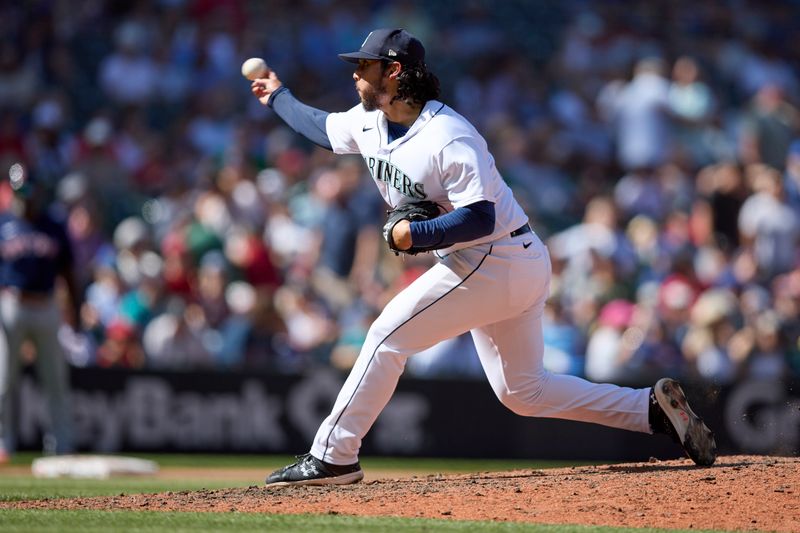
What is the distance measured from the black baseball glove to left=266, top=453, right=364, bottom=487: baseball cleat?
110cm

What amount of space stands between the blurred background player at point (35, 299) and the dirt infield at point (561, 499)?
151 inches

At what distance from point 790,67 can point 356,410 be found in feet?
41.3

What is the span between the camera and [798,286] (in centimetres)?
1234

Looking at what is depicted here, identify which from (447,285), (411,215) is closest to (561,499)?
(447,285)

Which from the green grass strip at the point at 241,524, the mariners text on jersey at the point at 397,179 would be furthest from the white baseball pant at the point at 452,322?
the green grass strip at the point at 241,524

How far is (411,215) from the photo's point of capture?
5762 mm

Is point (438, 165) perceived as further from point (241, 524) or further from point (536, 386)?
point (241, 524)

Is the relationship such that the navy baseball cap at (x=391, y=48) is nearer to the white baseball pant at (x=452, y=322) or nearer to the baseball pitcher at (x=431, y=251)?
the baseball pitcher at (x=431, y=251)

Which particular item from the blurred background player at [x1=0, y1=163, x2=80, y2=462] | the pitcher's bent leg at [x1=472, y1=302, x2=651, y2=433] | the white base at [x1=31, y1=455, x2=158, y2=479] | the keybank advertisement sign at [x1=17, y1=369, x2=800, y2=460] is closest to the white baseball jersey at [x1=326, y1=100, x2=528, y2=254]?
the pitcher's bent leg at [x1=472, y1=302, x2=651, y2=433]

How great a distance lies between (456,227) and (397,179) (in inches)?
18.0

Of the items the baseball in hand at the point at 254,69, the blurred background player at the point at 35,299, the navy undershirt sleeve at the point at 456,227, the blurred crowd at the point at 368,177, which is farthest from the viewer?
the blurred crowd at the point at 368,177

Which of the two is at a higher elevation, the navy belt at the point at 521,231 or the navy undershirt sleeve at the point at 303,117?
the navy undershirt sleeve at the point at 303,117

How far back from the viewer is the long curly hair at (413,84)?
19.3ft

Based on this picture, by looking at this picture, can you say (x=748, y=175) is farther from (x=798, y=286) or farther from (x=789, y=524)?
(x=789, y=524)
